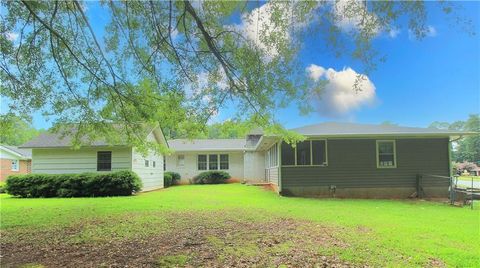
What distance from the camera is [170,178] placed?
24953 mm

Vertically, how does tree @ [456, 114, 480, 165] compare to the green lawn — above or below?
above

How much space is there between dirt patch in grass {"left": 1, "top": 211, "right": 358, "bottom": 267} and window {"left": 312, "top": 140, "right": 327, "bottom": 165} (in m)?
7.09

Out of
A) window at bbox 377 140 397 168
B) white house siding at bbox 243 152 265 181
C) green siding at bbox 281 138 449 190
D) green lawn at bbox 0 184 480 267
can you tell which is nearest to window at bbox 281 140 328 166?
green siding at bbox 281 138 449 190

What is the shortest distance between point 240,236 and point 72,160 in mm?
13955

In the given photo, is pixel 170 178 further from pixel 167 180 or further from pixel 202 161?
pixel 202 161

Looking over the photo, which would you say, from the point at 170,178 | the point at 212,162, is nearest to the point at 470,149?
the point at 212,162

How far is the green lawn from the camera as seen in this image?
17.6 feet

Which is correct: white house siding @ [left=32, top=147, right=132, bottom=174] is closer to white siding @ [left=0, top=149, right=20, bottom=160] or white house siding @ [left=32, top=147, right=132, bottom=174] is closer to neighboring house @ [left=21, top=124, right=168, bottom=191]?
neighboring house @ [left=21, top=124, right=168, bottom=191]

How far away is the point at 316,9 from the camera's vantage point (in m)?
6.04

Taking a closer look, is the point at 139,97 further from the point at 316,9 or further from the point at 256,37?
the point at 316,9

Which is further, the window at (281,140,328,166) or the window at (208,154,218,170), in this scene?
the window at (208,154,218,170)

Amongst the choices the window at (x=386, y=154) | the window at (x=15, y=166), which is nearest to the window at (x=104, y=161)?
the window at (x=386, y=154)

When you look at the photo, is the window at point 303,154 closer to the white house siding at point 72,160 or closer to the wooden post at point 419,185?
the wooden post at point 419,185

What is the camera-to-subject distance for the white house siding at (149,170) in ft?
59.6
